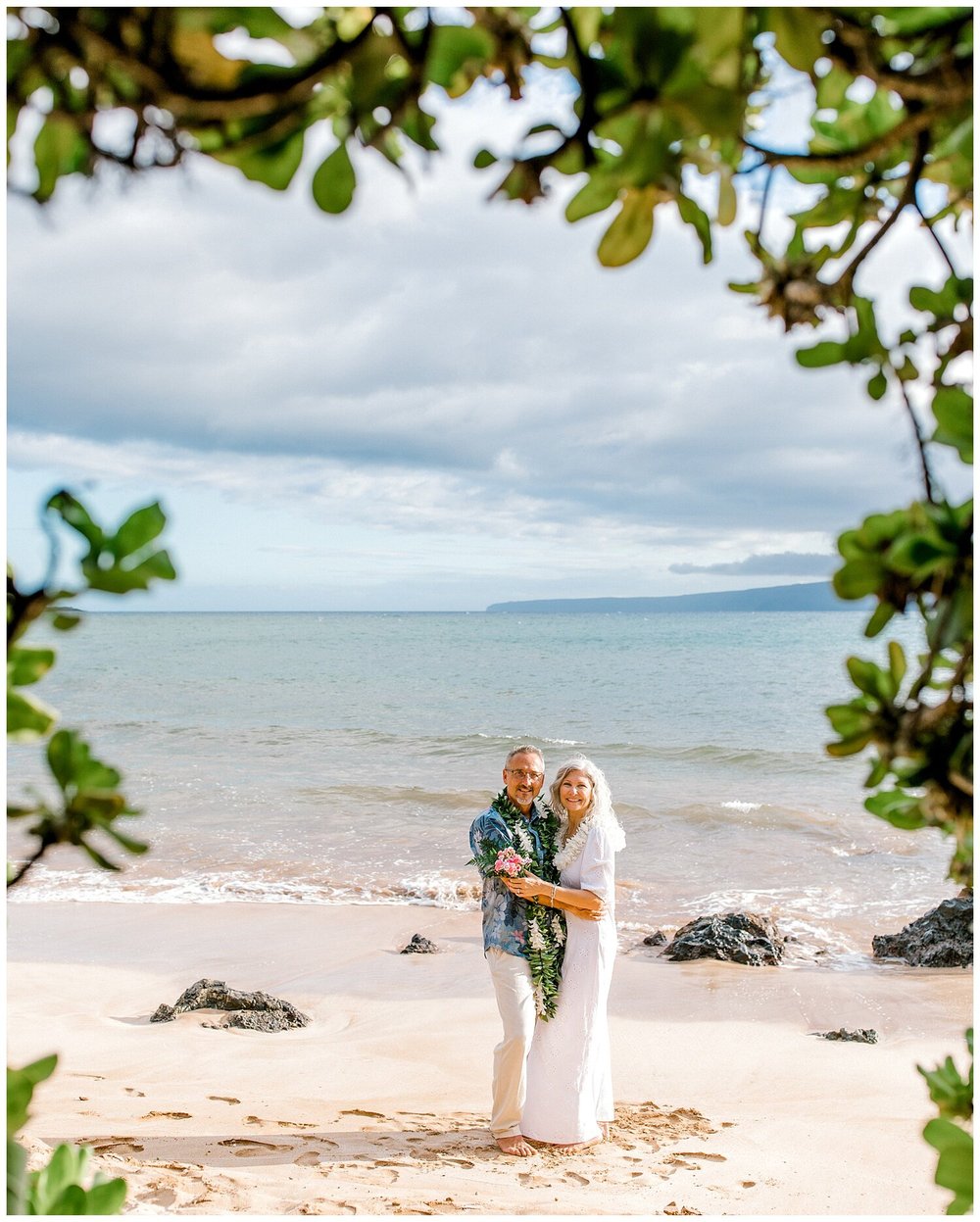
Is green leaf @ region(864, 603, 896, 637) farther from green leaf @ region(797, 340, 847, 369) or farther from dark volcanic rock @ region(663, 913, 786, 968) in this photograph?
dark volcanic rock @ region(663, 913, 786, 968)

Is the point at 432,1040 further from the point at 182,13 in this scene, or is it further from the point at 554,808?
the point at 182,13

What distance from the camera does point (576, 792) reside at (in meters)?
4.61

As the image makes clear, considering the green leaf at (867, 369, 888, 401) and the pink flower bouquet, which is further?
the pink flower bouquet

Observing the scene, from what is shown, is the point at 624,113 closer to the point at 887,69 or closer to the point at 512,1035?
the point at 887,69

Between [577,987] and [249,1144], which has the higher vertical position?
[577,987]

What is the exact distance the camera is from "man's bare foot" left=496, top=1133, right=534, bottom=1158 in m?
4.46

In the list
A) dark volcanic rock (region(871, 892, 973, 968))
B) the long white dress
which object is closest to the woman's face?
Answer: the long white dress

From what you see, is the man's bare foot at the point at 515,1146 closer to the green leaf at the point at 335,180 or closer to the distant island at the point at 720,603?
the green leaf at the point at 335,180

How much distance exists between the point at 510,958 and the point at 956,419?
4328 mm

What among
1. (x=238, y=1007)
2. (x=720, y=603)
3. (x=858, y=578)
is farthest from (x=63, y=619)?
(x=720, y=603)

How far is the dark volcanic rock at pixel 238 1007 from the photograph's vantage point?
6211 mm

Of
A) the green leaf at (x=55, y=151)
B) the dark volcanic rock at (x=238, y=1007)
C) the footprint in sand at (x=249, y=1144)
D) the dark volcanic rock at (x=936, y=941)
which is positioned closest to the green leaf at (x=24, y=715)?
the green leaf at (x=55, y=151)

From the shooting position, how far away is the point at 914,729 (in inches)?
26.6

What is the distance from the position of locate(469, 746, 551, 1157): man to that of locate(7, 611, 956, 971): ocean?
5.83 feet
